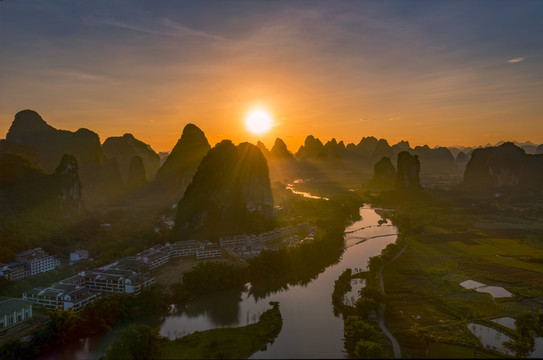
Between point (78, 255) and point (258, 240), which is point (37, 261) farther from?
point (258, 240)

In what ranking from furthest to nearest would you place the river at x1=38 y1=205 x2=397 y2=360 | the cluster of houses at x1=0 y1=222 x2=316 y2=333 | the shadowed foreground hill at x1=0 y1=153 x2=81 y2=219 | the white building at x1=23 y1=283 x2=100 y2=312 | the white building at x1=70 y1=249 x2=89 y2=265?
the shadowed foreground hill at x1=0 y1=153 x2=81 y2=219 → the white building at x1=70 y1=249 x2=89 y2=265 → the white building at x1=23 y1=283 x2=100 y2=312 → the cluster of houses at x1=0 y1=222 x2=316 y2=333 → the river at x1=38 y1=205 x2=397 y2=360

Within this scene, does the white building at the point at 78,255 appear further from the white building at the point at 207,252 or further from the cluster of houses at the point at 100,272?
the white building at the point at 207,252

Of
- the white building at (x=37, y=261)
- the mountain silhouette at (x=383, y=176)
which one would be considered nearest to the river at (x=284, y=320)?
the white building at (x=37, y=261)

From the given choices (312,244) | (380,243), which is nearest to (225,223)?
(312,244)

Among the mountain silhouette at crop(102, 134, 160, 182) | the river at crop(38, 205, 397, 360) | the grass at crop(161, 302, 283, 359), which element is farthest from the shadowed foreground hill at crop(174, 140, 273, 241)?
the mountain silhouette at crop(102, 134, 160, 182)

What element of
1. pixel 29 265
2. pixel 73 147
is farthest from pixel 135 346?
pixel 73 147

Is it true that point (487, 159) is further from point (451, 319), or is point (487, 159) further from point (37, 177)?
point (37, 177)

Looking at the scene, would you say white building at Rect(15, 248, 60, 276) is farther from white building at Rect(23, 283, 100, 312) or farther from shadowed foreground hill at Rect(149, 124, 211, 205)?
shadowed foreground hill at Rect(149, 124, 211, 205)
